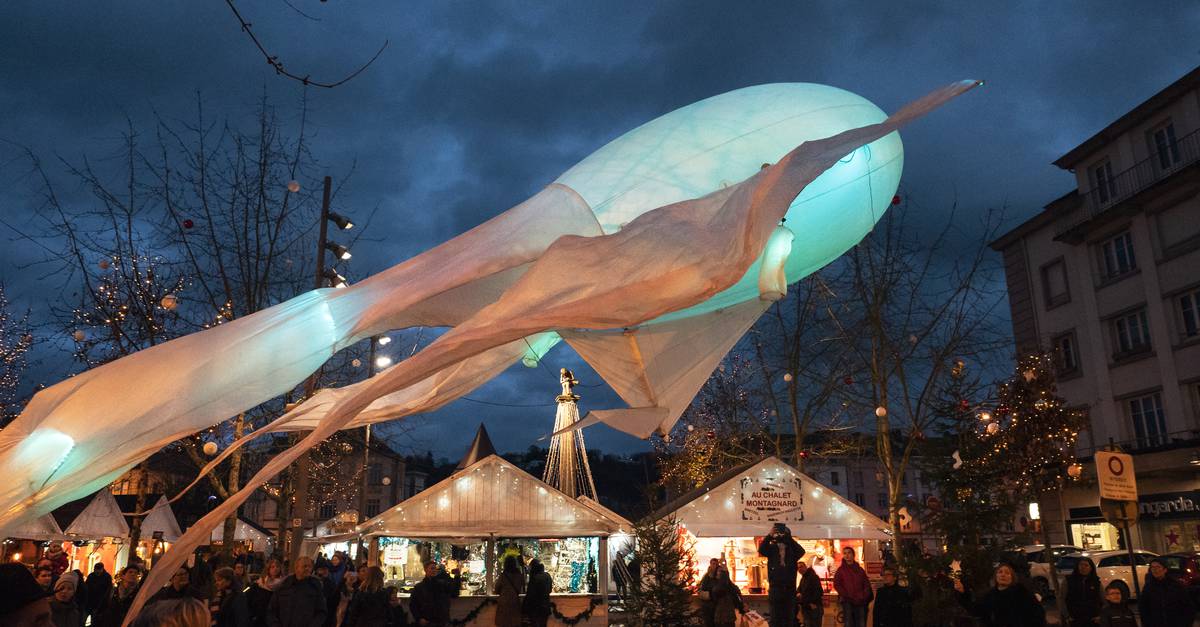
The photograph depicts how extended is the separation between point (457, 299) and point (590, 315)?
1.52 m

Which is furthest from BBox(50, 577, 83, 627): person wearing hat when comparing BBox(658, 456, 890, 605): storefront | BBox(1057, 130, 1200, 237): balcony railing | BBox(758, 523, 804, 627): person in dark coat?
BBox(1057, 130, 1200, 237): balcony railing

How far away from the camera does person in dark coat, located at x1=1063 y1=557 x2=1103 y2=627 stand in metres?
11.5

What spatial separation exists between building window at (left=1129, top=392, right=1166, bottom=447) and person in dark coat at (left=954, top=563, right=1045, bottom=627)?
24.7 m

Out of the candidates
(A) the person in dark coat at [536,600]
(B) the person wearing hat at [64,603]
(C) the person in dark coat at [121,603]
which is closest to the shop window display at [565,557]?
(A) the person in dark coat at [536,600]

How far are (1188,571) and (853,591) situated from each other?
358 inches

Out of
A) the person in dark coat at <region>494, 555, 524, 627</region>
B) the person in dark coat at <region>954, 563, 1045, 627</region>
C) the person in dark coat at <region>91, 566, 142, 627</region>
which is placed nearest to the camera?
the person in dark coat at <region>954, 563, 1045, 627</region>

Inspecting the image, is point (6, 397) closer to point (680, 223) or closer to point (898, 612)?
point (898, 612)

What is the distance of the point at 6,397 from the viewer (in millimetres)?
21516

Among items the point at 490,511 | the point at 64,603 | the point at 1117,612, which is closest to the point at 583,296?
the point at 64,603

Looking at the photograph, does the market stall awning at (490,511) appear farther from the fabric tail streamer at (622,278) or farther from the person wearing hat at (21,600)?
the person wearing hat at (21,600)

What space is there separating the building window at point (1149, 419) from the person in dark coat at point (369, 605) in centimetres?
2717

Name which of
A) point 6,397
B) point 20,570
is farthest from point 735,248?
point 6,397

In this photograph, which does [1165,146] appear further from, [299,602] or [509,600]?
[299,602]

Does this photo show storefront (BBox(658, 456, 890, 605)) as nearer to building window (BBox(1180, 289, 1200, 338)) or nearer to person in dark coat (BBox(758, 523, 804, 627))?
person in dark coat (BBox(758, 523, 804, 627))
